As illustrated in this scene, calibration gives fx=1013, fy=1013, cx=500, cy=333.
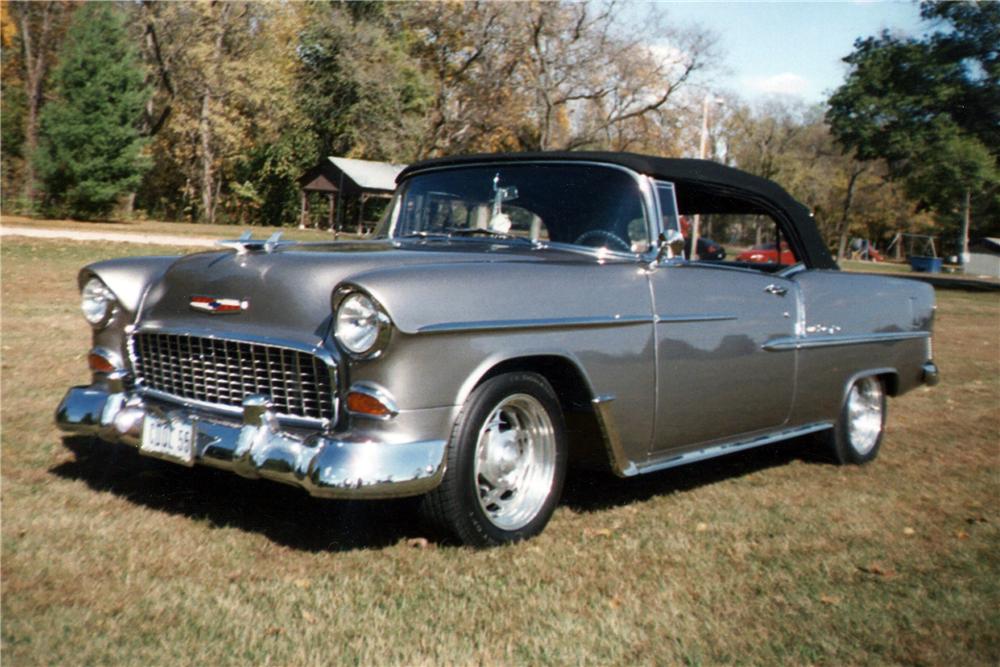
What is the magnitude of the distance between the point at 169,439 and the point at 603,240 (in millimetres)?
2040

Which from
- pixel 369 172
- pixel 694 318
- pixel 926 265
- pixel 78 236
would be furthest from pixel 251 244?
pixel 926 265

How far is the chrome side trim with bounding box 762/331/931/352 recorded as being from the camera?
5078 mm

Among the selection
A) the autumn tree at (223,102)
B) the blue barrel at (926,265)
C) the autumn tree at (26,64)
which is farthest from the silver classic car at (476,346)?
the blue barrel at (926,265)

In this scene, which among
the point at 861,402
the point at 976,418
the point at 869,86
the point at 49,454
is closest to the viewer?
the point at 49,454

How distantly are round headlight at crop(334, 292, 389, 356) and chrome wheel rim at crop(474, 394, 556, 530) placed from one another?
65 centimetres

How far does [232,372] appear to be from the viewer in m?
3.82


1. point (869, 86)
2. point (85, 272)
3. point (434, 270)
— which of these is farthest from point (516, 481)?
point (869, 86)

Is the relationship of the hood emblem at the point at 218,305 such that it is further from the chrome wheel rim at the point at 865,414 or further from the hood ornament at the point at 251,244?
the chrome wheel rim at the point at 865,414

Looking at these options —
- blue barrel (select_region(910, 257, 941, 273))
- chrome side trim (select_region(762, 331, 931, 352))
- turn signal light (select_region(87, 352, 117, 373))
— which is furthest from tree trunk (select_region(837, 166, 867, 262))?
turn signal light (select_region(87, 352, 117, 373))

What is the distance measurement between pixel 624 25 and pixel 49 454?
35406mm

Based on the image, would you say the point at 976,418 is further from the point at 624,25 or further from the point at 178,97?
the point at 178,97

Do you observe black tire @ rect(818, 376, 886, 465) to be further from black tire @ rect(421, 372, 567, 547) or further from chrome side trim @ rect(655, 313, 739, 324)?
black tire @ rect(421, 372, 567, 547)

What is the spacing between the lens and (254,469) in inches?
138

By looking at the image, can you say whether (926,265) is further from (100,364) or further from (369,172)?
(100,364)
